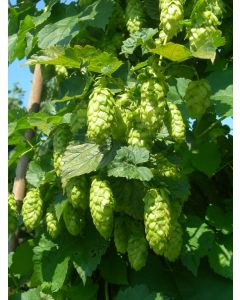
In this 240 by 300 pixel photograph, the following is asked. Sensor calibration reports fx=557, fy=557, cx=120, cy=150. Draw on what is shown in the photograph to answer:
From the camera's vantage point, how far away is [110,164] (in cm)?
162

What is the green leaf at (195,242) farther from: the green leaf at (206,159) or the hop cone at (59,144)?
the hop cone at (59,144)

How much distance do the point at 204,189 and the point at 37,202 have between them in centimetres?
70

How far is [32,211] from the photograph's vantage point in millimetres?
1994

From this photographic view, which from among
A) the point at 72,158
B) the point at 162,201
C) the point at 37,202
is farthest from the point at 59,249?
the point at 162,201

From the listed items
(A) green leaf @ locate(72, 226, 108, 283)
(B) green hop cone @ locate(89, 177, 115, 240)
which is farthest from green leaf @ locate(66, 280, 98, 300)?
(B) green hop cone @ locate(89, 177, 115, 240)

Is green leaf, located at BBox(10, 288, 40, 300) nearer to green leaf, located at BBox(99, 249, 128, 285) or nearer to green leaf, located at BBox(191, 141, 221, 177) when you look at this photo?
green leaf, located at BBox(99, 249, 128, 285)

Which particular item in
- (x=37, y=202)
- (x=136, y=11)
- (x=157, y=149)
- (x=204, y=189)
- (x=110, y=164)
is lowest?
(x=204, y=189)

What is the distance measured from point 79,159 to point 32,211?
1.45 ft

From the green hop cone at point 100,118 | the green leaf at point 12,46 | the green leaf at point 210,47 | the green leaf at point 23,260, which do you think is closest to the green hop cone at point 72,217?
the green hop cone at point 100,118

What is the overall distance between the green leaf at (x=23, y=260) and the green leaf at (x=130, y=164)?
3.03 feet

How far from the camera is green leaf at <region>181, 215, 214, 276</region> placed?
1.95 metres

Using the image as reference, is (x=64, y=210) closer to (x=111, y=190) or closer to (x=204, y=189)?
(x=111, y=190)

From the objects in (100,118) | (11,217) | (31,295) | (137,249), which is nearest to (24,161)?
(11,217)

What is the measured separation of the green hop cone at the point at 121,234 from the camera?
1.74 m
